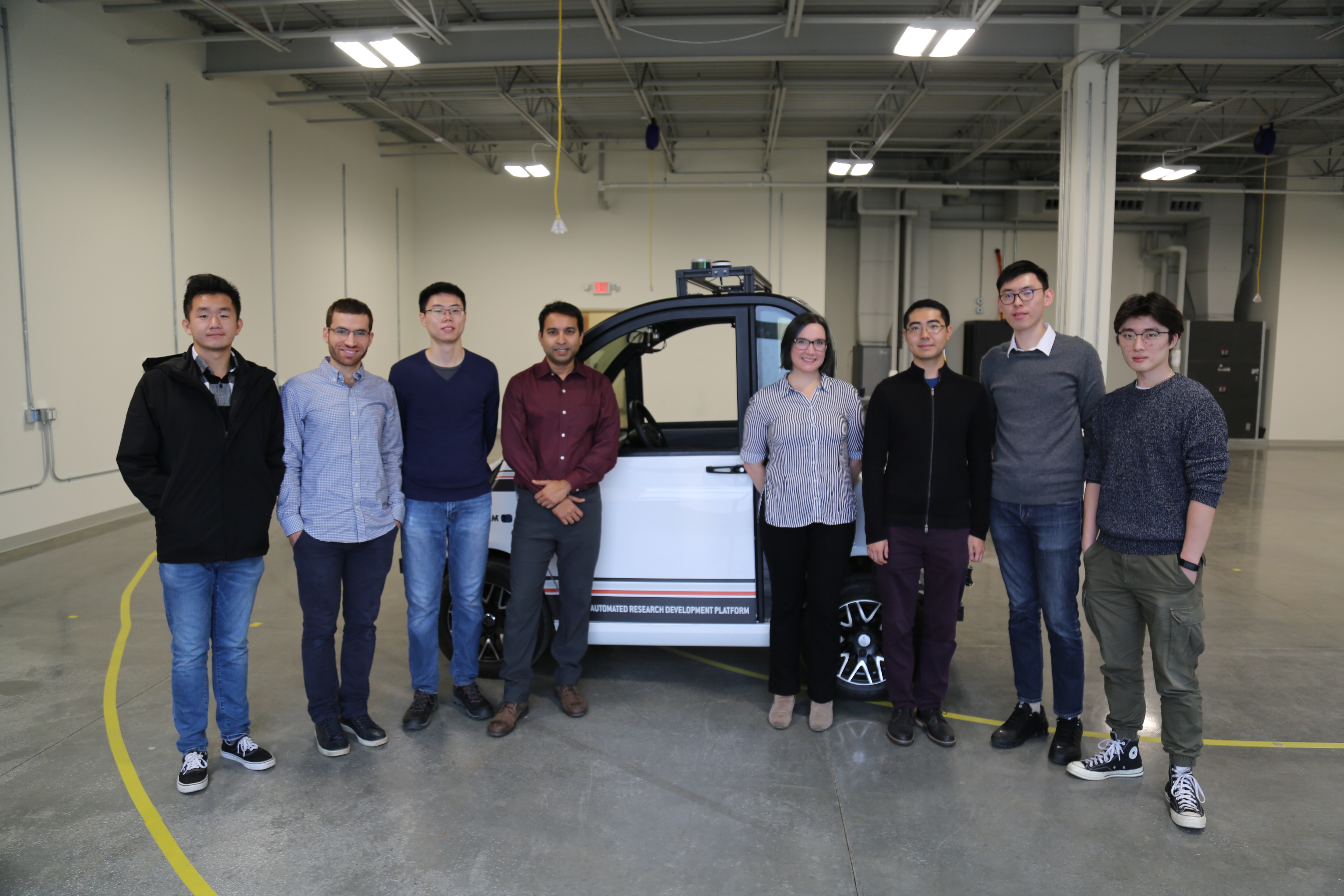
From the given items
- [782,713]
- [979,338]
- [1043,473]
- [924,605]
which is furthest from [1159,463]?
[979,338]

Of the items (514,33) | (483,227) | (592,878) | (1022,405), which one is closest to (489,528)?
(592,878)

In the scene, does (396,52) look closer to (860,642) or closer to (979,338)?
(860,642)

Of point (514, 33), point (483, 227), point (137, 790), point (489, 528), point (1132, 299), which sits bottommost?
point (137, 790)

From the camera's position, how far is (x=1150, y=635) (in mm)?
2689

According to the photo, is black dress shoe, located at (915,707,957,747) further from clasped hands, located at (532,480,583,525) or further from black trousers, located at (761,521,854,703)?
clasped hands, located at (532,480,583,525)

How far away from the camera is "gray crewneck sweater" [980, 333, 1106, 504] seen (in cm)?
288

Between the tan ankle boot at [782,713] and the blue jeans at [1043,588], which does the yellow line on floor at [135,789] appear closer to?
the tan ankle boot at [782,713]

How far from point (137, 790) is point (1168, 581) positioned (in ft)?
11.7

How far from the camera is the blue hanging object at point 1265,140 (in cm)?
1106

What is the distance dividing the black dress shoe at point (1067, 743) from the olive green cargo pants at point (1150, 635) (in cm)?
18

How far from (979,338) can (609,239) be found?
701cm

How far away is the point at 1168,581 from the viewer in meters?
2.55

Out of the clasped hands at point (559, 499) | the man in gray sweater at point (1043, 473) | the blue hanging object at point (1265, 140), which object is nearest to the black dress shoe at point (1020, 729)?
the man in gray sweater at point (1043, 473)

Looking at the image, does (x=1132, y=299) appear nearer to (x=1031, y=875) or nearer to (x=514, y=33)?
(x=1031, y=875)
